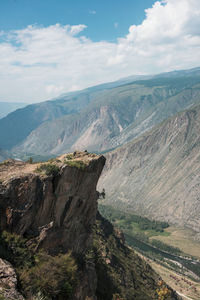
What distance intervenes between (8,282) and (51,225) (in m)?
10.7

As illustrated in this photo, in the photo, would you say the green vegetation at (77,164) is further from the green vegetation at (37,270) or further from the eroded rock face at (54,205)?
the green vegetation at (37,270)

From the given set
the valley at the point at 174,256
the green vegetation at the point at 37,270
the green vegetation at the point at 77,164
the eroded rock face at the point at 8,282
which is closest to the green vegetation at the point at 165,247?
the valley at the point at 174,256

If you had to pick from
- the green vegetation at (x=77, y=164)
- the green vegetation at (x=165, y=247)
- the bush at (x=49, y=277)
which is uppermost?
the green vegetation at (x=77, y=164)

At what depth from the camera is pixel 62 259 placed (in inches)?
1011

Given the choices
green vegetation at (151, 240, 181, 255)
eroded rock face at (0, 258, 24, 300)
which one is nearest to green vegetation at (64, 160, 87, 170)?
eroded rock face at (0, 258, 24, 300)

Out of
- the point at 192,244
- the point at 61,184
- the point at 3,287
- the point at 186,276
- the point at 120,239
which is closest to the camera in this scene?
the point at 3,287

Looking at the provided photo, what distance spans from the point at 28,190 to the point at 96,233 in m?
45.1

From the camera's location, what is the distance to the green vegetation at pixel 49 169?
1139 inches

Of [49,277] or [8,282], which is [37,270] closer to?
[49,277]

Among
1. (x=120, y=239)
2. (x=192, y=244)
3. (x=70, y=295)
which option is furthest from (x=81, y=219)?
(x=192, y=244)

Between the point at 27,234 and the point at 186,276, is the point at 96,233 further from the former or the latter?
the point at 186,276

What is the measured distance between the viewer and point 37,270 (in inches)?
864

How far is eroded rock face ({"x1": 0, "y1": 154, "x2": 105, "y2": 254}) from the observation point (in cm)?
2572

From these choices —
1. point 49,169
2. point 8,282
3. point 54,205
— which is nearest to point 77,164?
point 49,169
